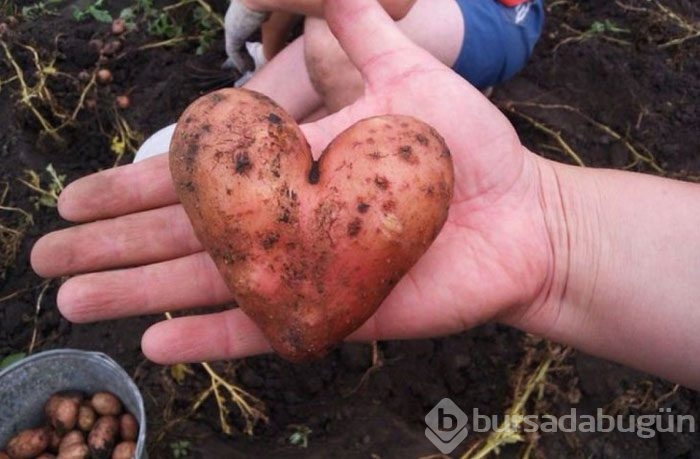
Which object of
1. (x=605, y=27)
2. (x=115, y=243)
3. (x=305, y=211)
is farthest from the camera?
(x=605, y=27)

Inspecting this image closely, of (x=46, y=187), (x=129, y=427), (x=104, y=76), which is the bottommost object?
(x=129, y=427)

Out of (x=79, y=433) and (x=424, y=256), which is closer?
(x=424, y=256)

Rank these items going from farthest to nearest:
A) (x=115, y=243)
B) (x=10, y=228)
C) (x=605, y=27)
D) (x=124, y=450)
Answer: (x=605, y=27), (x=10, y=228), (x=124, y=450), (x=115, y=243)

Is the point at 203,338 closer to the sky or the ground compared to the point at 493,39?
closer to the ground

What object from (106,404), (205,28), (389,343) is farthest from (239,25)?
(106,404)

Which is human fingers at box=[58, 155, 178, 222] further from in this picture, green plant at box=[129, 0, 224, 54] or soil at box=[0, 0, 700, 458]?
green plant at box=[129, 0, 224, 54]

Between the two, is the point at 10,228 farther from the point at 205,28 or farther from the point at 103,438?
the point at 205,28

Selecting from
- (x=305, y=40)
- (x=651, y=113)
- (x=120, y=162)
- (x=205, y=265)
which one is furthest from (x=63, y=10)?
(x=651, y=113)
